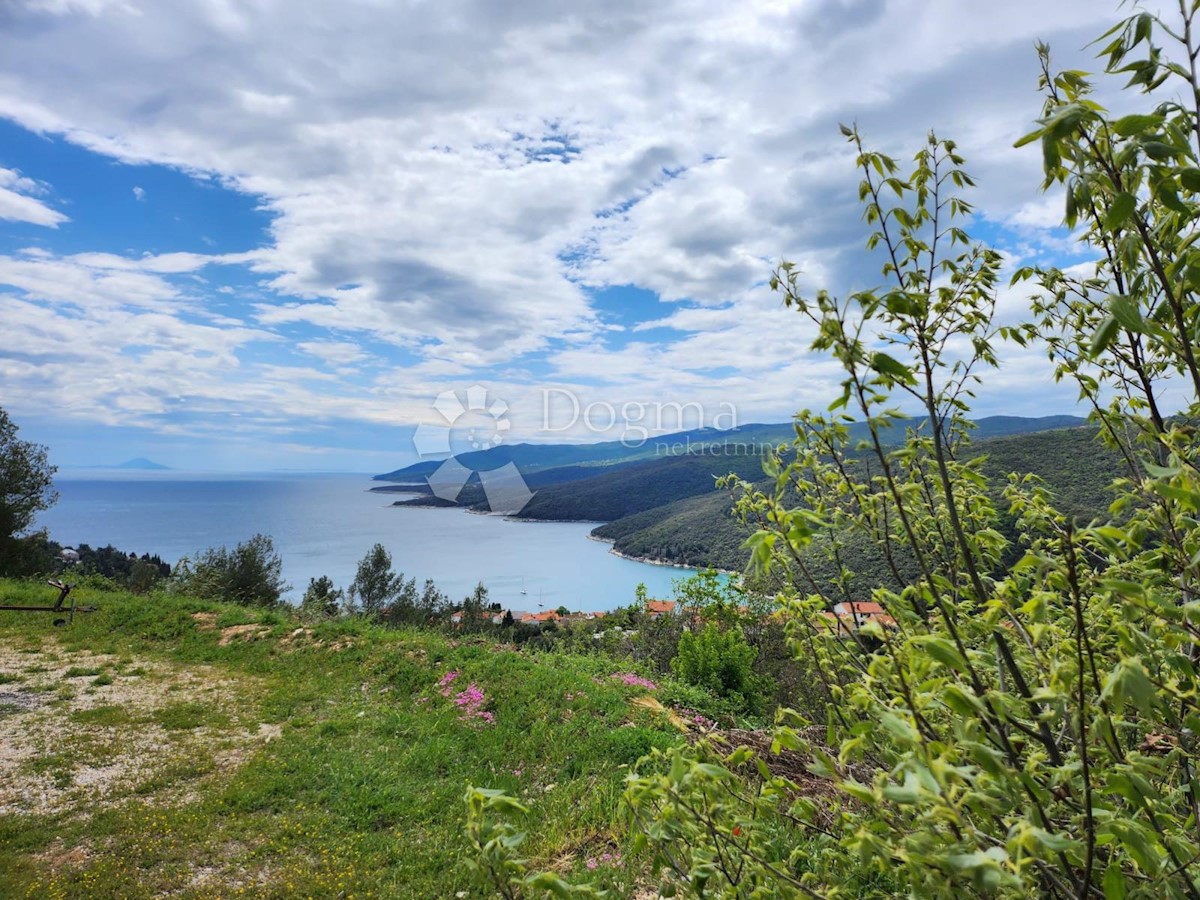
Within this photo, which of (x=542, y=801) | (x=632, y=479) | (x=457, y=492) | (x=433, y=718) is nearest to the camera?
(x=542, y=801)

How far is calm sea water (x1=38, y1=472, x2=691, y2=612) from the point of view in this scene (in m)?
44.4

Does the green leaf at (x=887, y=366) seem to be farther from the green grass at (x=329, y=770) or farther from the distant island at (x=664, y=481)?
the green grass at (x=329, y=770)

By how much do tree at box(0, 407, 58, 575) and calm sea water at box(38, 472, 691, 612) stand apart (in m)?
2.59

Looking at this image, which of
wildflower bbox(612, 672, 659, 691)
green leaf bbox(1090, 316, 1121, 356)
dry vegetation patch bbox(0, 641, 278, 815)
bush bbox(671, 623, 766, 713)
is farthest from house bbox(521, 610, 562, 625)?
green leaf bbox(1090, 316, 1121, 356)

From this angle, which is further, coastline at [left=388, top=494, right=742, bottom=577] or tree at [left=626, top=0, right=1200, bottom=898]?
coastline at [left=388, top=494, right=742, bottom=577]

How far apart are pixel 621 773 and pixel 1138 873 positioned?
471cm

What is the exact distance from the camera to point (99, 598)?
1270cm

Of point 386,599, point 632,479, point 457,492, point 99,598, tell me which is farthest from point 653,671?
point 457,492

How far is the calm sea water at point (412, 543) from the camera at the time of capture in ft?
146

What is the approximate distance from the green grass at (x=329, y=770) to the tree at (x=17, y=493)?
29.2 ft

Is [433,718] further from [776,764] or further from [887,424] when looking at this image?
[887,424]

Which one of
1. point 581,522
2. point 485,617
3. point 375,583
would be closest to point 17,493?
point 375,583

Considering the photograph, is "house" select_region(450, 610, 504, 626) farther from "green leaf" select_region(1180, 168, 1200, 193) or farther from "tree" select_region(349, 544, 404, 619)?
"green leaf" select_region(1180, 168, 1200, 193)

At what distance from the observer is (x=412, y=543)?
72562 mm
